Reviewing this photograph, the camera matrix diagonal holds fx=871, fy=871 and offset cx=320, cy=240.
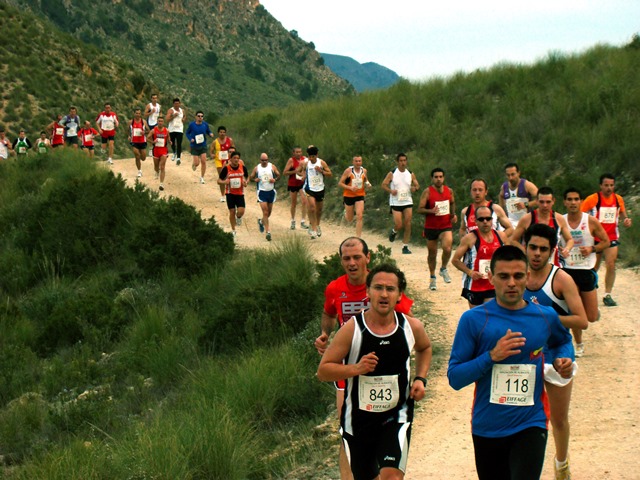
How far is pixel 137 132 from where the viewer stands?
2308 cm

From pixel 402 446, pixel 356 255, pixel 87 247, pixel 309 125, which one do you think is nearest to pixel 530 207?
pixel 356 255

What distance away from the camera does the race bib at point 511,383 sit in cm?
479

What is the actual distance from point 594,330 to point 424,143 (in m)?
12.9

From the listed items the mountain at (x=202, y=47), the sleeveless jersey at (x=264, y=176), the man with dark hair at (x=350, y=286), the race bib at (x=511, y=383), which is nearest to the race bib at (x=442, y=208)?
the sleeveless jersey at (x=264, y=176)

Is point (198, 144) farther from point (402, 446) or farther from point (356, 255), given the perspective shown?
point (402, 446)

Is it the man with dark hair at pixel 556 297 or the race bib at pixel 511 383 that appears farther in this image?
the man with dark hair at pixel 556 297

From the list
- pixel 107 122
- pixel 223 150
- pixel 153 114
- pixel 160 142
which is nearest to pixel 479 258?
pixel 223 150

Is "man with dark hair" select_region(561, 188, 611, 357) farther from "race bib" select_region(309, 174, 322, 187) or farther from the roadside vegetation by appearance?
"race bib" select_region(309, 174, 322, 187)

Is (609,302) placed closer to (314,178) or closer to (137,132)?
(314,178)

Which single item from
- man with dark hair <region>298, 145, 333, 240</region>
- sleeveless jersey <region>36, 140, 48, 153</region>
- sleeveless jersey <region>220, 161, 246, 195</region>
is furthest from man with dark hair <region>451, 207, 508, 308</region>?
sleeveless jersey <region>36, 140, 48, 153</region>

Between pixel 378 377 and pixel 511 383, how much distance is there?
0.81 meters

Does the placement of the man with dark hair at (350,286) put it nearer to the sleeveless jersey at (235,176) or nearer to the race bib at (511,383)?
the race bib at (511,383)

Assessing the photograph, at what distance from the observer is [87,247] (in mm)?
19219

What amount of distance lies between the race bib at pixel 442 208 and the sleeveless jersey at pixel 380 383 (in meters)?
7.93
